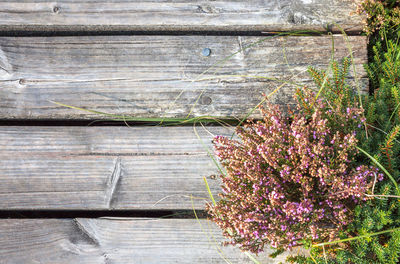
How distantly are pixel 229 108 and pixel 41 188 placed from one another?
1.18 meters

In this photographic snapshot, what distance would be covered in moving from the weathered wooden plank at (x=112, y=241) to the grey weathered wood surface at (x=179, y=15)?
3.75ft

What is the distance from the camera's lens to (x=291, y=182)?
1750 mm

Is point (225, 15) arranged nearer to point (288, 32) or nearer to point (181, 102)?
point (288, 32)

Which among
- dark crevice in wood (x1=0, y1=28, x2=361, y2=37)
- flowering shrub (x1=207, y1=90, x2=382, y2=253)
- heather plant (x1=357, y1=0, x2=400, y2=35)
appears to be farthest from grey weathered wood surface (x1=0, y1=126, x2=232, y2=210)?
heather plant (x1=357, y1=0, x2=400, y2=35)

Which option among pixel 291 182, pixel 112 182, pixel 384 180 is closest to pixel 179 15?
pixel 112 182

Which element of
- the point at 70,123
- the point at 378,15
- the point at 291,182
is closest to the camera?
the point at 291,182

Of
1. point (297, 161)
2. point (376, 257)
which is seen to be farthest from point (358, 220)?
point (297, 161)

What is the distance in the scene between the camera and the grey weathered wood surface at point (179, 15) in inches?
82.0

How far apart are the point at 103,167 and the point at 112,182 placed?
10 cm

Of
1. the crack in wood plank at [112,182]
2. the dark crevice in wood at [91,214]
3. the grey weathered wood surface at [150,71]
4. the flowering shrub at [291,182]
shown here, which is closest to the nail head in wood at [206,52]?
the grey weathered wood surface at [150,71]

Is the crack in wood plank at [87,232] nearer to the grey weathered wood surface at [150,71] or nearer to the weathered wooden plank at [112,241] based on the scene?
the weathered wooden plank at [112,241]

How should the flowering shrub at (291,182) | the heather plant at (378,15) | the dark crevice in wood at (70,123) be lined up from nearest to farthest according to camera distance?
the flowering shrub at (291,182) < the heather plant at (378,15) < the dark crevice in wood at (70,123)

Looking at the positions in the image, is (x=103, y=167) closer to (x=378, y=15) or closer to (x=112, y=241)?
(x=112, y=241)

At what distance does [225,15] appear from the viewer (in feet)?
6.90
